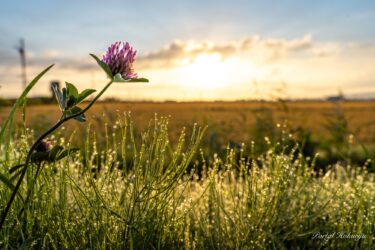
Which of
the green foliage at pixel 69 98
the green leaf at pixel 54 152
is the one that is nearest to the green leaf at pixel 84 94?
the green foliage at pixel 69 98

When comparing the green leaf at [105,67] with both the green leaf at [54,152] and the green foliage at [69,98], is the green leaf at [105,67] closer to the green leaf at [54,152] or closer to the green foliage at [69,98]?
the green foliage at [69,98]

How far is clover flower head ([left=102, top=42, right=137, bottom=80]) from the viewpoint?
1.26m

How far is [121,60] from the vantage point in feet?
4.14

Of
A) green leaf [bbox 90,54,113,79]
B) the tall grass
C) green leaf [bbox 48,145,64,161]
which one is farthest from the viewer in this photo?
the tall grass

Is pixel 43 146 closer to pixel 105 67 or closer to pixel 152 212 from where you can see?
pixel 105 67

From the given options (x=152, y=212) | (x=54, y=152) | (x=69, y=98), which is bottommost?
(x=152, y=212)

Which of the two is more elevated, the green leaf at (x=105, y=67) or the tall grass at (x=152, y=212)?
the green leaf at (x=105, y=67)

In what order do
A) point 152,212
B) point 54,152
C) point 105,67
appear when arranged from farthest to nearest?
point 152,212, point 54,152, point 105,67

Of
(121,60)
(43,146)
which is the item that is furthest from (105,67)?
(43,146)

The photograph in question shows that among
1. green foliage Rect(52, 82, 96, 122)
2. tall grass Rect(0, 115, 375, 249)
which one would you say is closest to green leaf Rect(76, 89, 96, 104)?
green foliage Rect(52, 82, 96, 122)

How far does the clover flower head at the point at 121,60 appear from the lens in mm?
1259

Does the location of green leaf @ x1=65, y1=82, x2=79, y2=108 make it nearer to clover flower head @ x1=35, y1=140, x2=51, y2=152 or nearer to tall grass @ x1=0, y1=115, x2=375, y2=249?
clover flower head @ x1=35, y1=140, x2=51, y2=152

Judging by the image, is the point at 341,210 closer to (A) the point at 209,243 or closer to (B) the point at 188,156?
(A) the point at 209,243

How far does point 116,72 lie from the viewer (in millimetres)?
1264
